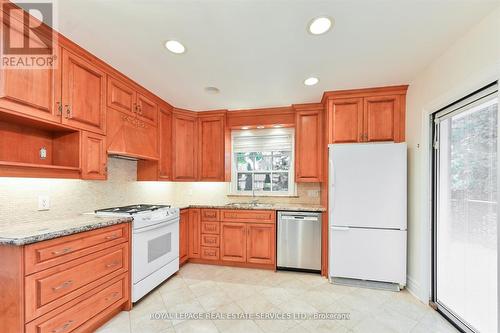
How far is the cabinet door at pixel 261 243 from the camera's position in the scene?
312 centimetres

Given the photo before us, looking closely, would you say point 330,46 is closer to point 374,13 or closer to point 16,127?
point 374,13

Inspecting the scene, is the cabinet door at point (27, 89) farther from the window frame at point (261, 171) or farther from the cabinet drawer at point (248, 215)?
the window frame at point (261, 171)

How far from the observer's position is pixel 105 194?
255cm

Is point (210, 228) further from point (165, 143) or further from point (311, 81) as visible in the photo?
point (311, 81)

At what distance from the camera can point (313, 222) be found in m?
2.95

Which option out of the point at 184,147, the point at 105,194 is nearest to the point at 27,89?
the point at 105,194

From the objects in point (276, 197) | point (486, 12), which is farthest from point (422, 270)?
point (486, 12)

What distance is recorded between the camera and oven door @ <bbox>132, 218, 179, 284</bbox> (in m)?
2.21

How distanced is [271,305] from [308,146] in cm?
214

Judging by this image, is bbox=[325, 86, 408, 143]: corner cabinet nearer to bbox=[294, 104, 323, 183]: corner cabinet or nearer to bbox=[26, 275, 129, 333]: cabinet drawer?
bbox=[294, 104, 323, 183]: corner cabinet

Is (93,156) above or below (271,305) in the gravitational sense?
above

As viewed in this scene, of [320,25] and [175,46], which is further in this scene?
[175,46]

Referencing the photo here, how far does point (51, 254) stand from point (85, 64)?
1.63 metres

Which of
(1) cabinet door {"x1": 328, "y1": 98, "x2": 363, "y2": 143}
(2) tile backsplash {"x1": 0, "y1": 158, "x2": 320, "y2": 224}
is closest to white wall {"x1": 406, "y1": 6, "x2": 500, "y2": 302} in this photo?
(1) cabinet door {"x1": 328, "y1": 98, "x2": 363, "y2": 143}
